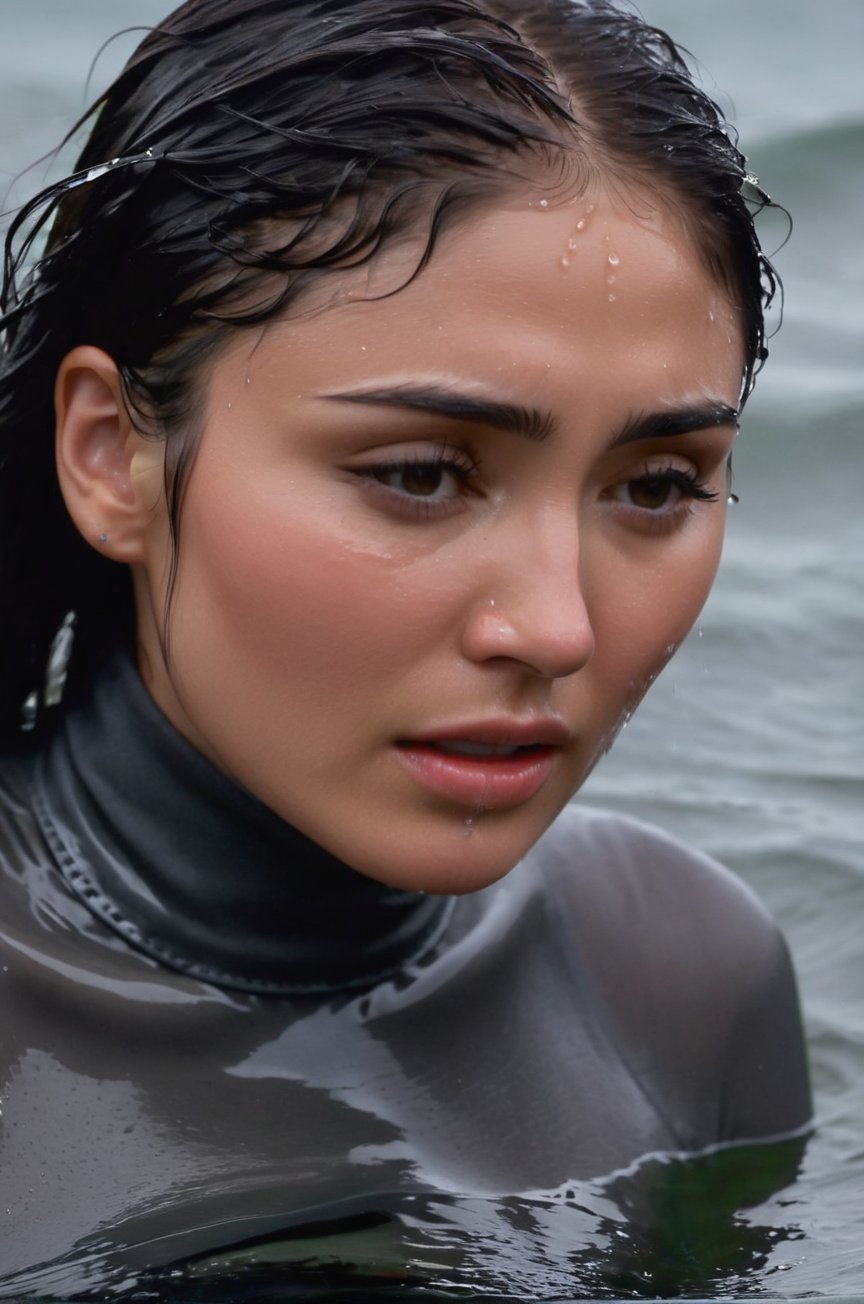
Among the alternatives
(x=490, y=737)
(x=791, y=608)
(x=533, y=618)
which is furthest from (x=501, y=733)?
(x=791, y=608)

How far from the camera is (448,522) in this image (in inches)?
88.5

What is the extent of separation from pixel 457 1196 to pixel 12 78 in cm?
496

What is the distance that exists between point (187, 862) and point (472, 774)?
0.41 m

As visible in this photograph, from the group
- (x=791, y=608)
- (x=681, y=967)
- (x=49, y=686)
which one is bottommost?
(x=681, y=967)

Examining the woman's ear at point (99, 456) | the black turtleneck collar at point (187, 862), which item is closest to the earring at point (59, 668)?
the black turtleneck collar at point (187, 862)

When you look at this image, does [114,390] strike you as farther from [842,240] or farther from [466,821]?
[842,240]

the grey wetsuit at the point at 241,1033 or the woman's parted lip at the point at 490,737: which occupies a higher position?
the woman's parted lip at the point at 490,737

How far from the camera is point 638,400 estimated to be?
2281mm

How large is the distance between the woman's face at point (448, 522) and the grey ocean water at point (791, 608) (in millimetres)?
620

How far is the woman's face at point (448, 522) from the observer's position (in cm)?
221

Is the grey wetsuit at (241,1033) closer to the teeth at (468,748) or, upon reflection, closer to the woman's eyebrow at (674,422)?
the teeth at (468,748)

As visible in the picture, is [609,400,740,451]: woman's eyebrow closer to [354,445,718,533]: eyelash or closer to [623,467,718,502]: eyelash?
[623,467,718,502]: eyelash

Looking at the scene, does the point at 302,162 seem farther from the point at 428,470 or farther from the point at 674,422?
the point at 674,422

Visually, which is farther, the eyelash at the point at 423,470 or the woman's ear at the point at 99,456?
the woman's ear at the point at 99,456
